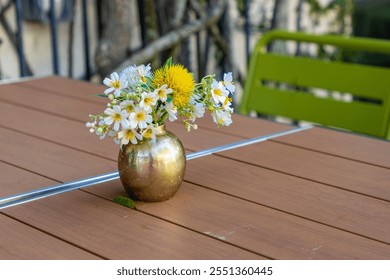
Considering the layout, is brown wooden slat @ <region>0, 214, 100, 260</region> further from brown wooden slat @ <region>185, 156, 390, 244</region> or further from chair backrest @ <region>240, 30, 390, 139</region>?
chair backrest @ <region>240, 30, 390, 139</region>

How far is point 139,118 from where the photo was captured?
47.2 inches

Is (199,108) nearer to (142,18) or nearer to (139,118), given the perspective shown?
(139,118)

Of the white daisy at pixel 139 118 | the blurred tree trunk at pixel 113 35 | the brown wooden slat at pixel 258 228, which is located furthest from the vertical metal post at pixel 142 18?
the white daisy at pixel 139 118

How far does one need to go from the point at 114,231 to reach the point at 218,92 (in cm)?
29

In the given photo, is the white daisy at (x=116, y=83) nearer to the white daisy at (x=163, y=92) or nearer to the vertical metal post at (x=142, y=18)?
the white daisy at (x=163, y=92)

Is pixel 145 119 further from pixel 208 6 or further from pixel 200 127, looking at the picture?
pixel 208 6

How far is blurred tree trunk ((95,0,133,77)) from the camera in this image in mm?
3490

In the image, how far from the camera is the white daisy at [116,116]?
1195mm

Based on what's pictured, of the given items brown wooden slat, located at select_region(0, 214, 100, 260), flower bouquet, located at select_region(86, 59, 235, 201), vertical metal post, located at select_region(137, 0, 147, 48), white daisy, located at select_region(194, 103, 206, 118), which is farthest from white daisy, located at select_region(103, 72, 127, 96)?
vertical metal post, located at select_region(137, 0, 147, 48)

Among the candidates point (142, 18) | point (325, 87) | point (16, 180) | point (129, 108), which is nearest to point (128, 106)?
point (129, 108)

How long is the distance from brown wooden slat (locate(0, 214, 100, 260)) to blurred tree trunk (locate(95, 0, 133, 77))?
241cm

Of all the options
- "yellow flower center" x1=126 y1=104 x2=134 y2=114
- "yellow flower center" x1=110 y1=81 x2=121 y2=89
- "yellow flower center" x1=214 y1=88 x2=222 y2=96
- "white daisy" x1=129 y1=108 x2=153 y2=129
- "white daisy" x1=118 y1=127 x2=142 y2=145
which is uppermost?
"yellow flower center" x1=110 y1=81 x2=121 y2=89

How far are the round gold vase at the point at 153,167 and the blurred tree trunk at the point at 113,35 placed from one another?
7.55 feet

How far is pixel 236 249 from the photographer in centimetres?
111
